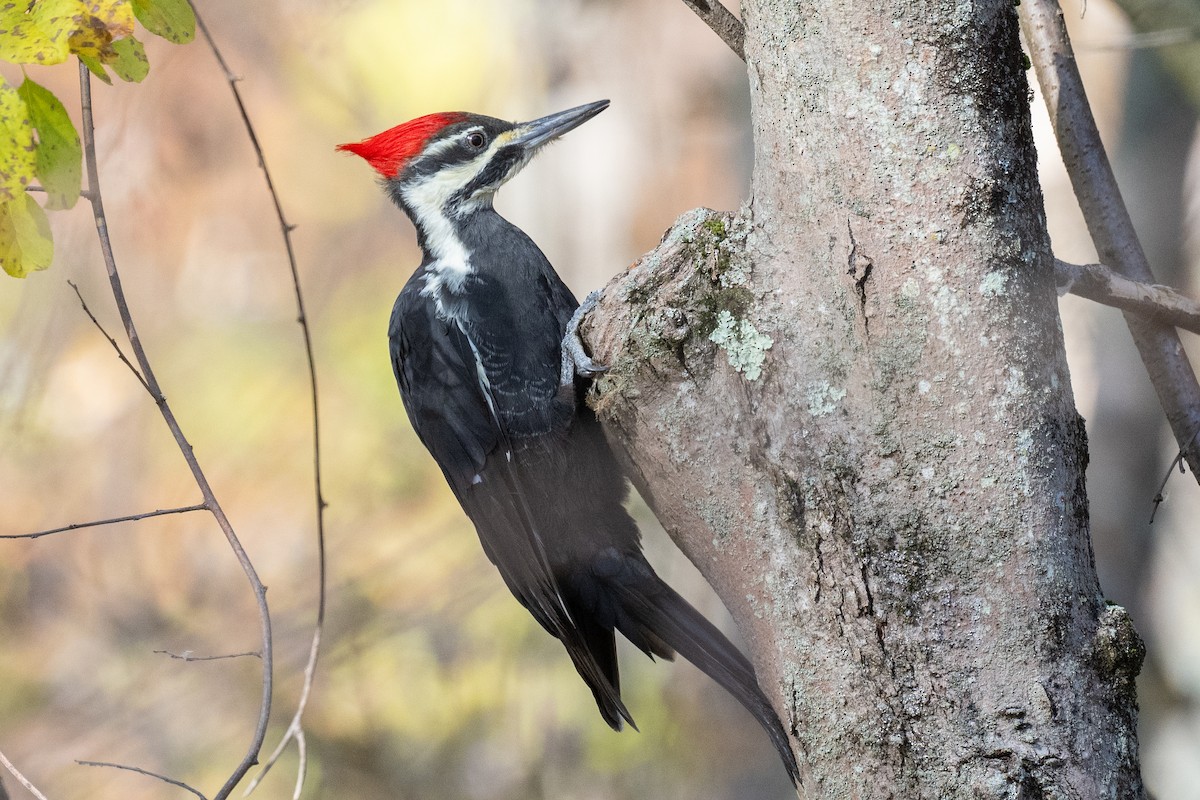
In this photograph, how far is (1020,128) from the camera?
113cm

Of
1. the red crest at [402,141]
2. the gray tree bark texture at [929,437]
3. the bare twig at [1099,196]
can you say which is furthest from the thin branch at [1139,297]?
the red crest at [402,141]

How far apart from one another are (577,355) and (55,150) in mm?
819

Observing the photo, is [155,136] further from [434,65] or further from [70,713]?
[70,713]

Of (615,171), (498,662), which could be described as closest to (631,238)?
(615,171)

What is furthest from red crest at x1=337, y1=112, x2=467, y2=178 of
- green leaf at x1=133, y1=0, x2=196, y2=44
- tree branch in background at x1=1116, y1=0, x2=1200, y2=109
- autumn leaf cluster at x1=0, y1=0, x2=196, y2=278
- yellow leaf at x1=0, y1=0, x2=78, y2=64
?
tree branch in background at x1=1116, y1=0, x2=1200, y2=109

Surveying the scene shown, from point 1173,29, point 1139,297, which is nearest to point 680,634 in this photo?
point 1139,297

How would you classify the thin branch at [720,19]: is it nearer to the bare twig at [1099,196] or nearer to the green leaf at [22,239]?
the bare twig at [1099,196]

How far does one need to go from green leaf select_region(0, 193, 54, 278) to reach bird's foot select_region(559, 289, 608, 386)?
766mm

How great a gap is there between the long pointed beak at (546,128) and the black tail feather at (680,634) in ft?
3.40

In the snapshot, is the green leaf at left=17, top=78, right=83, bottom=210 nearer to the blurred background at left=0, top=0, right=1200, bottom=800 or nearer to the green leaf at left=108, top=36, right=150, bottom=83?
the green leaf at left=108, top=36, right=150, bottom=83

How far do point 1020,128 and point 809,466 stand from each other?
1.53 ft

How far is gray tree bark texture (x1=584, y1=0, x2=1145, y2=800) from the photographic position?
3.57 ft

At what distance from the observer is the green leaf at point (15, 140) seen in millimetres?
1047

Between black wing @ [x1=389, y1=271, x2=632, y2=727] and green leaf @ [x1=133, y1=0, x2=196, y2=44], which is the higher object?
green leaf @ [x1=133, y1=0, x2=196, y2=44]
